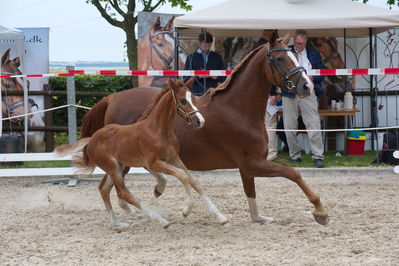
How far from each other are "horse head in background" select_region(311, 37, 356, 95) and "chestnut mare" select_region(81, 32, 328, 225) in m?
6.06

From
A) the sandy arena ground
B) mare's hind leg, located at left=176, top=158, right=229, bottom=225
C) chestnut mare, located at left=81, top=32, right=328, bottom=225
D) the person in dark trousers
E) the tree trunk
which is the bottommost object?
the sandy arena ground

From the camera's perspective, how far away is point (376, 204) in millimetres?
6914

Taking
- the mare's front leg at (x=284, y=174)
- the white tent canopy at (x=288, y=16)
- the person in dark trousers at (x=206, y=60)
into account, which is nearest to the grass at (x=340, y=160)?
the person in dark trousers at (x=206, y=60)

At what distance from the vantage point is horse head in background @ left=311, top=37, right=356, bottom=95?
1170 centimetres

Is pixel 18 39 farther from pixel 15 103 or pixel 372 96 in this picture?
pixel 372 96

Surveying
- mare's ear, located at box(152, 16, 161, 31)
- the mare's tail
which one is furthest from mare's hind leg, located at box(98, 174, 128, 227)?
mare's ear, located at box(152, 16, 161, 31)

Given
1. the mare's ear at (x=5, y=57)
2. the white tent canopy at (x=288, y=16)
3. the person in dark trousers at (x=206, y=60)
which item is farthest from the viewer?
the mare's ear at (x=5, y=57)

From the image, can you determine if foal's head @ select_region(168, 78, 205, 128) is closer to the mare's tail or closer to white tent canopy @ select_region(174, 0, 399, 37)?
the mare's tail

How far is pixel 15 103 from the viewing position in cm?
1167

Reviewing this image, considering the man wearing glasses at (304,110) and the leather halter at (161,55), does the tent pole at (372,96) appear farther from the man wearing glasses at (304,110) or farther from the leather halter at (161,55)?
the leather halter at (161,55)

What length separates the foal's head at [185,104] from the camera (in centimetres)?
513

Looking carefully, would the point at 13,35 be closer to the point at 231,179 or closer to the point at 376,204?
the point at 231,179

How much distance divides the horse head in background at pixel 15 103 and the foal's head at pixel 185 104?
6.82 metres

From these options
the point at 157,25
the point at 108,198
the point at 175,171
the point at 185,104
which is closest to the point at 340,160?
the point at 157,25
